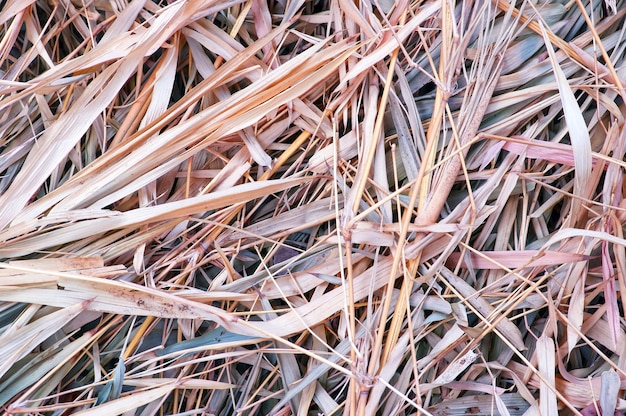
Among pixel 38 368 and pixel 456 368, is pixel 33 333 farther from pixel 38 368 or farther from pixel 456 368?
pixel 456 368

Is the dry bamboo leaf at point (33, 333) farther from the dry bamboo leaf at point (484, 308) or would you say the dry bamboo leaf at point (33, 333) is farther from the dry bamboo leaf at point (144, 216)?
the dry bamboo leaf at point (484, 308)

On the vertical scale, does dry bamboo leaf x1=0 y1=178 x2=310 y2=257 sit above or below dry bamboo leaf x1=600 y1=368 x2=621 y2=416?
above

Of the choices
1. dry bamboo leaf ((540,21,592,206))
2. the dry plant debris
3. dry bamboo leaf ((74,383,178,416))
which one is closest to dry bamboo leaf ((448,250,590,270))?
the dry plant debris

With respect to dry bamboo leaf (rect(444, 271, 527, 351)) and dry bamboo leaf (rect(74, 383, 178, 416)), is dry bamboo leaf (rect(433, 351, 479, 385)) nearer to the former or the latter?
dry bamboo leaf (rect(444, 271, 527, 351))

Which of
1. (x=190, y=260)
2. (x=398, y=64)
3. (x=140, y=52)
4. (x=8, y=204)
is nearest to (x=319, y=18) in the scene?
(x=398, y=64)

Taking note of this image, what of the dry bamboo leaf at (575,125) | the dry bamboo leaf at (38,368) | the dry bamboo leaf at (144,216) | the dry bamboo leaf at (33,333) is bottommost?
the dry bamboo leaf at (38,368)

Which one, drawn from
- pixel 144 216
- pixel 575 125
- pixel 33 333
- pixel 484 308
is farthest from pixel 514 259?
pixel 33 333

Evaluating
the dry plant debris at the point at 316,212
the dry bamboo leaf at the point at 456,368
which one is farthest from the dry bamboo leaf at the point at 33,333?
the dry bamboo leaf at the point at 456,368

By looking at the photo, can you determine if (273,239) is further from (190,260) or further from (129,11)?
(129,11)

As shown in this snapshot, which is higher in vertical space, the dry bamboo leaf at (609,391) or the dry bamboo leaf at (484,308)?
the dry bamboo leaf at (484,308)
